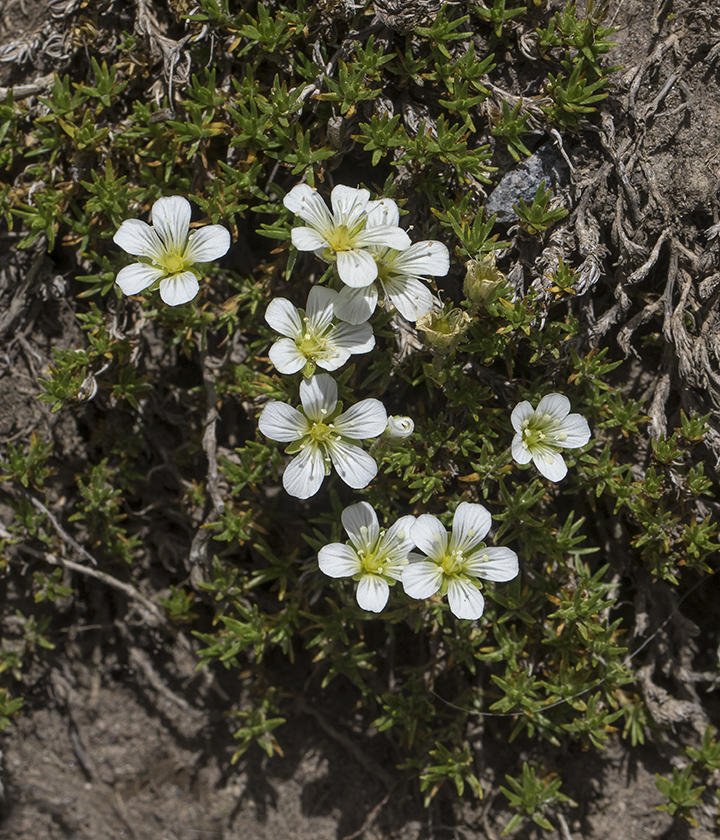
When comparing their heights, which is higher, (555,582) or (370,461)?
(370,461)

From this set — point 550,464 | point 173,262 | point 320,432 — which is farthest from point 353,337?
point 550,464

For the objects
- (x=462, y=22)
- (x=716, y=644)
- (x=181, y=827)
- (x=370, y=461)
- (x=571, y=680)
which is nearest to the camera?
(x=370, y=461)

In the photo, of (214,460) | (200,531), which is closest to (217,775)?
(200,531)

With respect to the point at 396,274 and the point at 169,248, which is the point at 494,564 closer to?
the point at 396,274

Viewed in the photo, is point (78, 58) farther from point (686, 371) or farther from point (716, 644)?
point (716, 644)

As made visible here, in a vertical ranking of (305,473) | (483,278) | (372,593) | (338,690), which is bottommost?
(338,690)

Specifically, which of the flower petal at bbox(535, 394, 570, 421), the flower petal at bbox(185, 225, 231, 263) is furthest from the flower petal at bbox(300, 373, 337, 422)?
the flower petal at bbox(535, 394, 570, 421)

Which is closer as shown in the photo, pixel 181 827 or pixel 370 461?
pixel 370 461

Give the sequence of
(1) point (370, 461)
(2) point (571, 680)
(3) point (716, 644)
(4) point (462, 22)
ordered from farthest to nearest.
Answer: (3) point (716, 644) < (2) point (571, 680) < (4) point (462, 22) < (1) point (370, 461)
